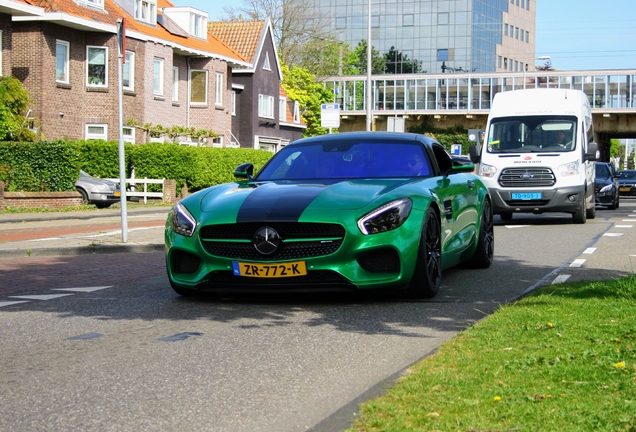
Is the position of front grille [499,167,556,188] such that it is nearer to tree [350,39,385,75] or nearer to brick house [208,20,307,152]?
brick house [208,20,307,152]

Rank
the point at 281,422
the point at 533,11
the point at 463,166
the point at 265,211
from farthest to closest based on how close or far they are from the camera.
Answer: the point at 533,11
the point at 463,166
the point at 265,211
the point at 281,422

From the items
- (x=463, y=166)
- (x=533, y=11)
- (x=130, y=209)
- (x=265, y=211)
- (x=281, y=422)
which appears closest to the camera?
(x=281, y=422)

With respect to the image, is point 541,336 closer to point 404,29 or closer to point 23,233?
point 23,233

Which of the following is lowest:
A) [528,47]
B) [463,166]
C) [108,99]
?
[463,166]

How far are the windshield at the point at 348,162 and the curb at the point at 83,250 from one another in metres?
5.46

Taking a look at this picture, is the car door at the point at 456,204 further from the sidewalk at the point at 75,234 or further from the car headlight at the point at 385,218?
the sidewalk at the point at 75,234

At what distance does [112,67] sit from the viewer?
132ft

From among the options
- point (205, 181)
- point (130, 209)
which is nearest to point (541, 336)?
point (130, 209)

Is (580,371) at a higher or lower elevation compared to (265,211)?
lower

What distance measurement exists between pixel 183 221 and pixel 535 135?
1495cm

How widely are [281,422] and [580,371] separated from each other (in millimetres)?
1624

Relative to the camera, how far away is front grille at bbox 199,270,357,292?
7836 mm

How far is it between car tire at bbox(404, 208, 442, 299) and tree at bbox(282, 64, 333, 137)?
6077 centimetres

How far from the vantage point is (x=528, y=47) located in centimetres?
12862
